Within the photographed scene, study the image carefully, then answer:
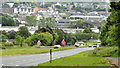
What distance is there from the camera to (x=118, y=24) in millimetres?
21297

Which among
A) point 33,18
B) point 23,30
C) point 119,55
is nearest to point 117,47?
point 119,55

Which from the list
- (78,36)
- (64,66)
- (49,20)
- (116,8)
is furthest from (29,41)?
(49,20)

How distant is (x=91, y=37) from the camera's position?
8606 cm

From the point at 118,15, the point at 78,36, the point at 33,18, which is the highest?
the point at 118,15

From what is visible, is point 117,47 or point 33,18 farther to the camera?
point 33,18

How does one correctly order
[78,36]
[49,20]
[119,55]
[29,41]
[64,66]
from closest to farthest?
[64,66] < [119,55] < [29,41] < [78,36] < [49,20]

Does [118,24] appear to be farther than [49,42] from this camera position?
No

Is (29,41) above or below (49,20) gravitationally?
above

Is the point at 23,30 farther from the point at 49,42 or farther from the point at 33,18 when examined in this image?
the point at 33,18

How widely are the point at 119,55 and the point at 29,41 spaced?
30286 millimetres

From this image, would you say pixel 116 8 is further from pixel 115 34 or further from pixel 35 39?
pixel 35 39

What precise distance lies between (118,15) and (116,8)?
4.78 ft

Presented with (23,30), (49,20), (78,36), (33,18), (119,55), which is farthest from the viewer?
(33,18)

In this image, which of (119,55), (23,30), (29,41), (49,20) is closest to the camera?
(119,55)
